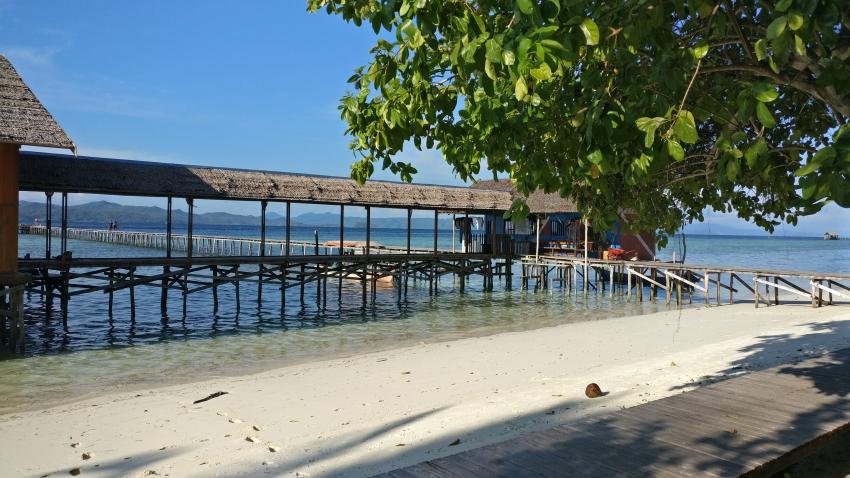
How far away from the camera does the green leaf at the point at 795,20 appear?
7.16 feet

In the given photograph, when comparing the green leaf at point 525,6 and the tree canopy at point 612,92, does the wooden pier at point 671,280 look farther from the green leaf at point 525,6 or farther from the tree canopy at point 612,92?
the green leaf at point 525,6

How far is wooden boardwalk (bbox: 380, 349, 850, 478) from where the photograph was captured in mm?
3215

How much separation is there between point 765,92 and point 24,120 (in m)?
12.4

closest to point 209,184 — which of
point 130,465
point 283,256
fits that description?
point 283,256

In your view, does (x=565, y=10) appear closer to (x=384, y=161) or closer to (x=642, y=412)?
(x=384, y=161)

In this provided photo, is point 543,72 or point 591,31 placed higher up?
point 591,31

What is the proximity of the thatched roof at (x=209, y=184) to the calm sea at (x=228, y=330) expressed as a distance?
11.7ft

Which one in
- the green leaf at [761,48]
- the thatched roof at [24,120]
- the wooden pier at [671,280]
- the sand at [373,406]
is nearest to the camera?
the green leaf at [761,48]

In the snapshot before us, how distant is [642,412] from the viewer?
4230mm

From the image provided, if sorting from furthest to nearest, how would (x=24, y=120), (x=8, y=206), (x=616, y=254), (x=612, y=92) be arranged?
(x=616, y=254) → (x=8, y=206) → (x=24, y=120) → (x=612, y=92)

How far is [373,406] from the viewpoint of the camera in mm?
7277

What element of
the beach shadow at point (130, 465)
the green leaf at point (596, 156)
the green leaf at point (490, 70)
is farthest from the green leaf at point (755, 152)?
the beach shadow at point (130, 465)

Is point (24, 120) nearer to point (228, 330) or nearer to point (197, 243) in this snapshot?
point (228, 330)

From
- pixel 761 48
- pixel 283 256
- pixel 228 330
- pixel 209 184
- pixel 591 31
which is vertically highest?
pixel 209 184
